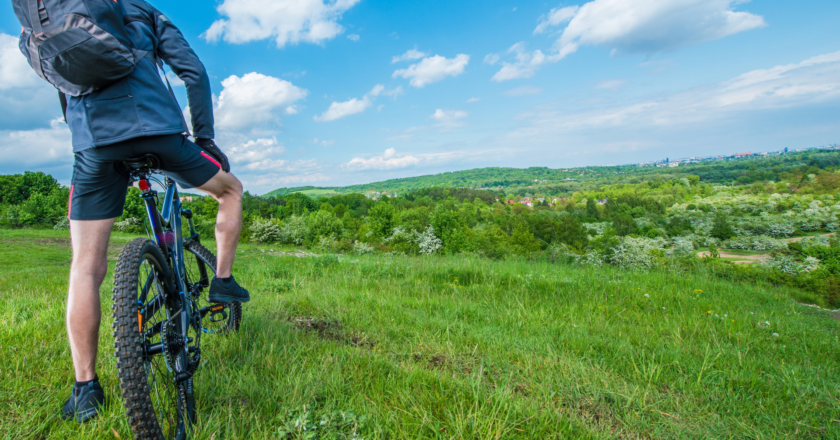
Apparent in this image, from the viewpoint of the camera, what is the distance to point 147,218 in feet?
5.97

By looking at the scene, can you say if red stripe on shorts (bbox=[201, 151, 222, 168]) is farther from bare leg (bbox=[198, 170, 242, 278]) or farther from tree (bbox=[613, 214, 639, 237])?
tree (bbox=[613, 214, 639, 237])

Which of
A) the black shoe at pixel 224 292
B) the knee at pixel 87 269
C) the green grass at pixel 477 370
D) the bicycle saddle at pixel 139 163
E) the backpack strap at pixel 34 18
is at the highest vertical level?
the backpack strap at pixel 34 18

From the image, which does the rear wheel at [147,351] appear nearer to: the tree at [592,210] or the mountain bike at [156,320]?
the mountain bike at [156,320]

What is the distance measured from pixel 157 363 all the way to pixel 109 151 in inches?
37.5

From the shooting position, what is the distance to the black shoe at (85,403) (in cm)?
145

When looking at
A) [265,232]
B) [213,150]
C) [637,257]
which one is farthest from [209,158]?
[265,232]

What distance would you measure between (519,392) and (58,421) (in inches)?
80.4

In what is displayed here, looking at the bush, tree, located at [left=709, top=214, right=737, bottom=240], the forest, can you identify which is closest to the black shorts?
the forest

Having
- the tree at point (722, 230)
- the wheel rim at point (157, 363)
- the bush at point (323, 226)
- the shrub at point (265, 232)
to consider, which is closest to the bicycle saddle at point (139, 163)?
the wheel rim at point (157, 363)

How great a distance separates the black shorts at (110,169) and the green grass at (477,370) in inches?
34.2

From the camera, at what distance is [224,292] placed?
1947mm

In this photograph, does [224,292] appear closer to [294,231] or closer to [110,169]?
[110,169]

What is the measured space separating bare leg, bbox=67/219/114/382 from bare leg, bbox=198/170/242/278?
482mm

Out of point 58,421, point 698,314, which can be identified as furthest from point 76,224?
point 698,314
